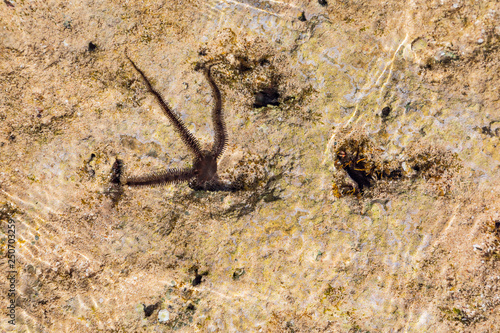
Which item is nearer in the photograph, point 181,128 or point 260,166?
point 181,128

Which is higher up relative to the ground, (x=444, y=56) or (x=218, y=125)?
(x=218, y=125)

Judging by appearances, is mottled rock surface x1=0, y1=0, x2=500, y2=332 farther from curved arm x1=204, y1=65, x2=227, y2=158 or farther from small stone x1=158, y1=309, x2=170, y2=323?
curved arm x1=204, y1=65, x2=227, y2=158

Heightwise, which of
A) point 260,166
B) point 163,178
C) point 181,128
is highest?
point 181,128

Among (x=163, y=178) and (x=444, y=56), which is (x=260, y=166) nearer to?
(x=163, y=178)

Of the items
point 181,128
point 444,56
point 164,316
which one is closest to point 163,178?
point 181,128

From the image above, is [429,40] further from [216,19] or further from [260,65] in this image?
[216,19]

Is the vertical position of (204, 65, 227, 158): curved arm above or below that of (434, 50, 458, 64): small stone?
above

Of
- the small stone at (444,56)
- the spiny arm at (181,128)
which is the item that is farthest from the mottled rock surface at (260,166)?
the spiny arm at (181,128)

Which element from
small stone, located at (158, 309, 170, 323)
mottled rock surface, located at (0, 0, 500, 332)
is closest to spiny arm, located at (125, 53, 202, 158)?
mottled rock surface, located at (0, 0, 500, 332)

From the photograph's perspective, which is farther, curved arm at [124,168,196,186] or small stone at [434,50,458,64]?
small stone at [434,50,458,64]

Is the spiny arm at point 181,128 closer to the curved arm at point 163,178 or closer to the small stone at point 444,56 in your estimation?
the curved arm at point 163,178
